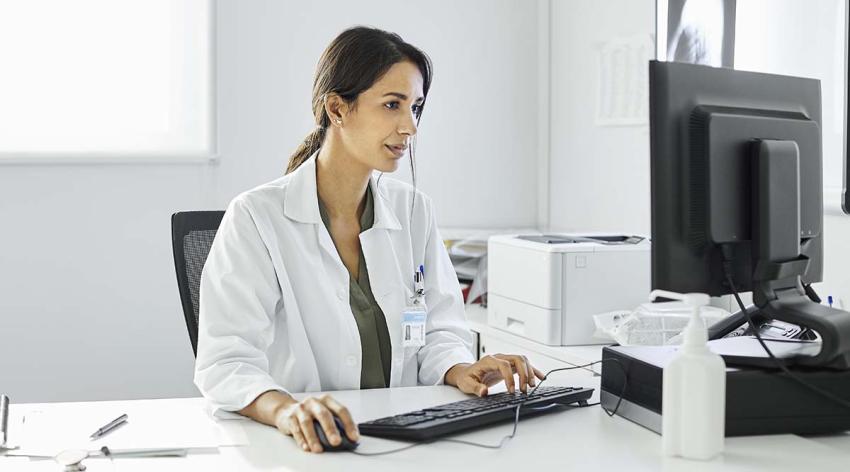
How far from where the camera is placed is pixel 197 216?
7.11 feet

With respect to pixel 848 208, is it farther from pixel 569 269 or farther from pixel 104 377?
pixel 104 377

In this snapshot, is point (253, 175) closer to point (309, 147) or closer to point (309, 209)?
point (309, 147)

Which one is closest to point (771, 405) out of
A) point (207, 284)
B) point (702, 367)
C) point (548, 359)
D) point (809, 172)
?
point (702, 367)

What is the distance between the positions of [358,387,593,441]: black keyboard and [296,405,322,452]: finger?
93mm

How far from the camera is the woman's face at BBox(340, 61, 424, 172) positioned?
6.44 ft

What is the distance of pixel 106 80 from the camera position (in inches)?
131

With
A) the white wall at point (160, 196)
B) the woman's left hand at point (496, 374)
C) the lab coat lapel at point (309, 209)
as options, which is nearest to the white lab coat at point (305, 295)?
the lab coat lapel at point (309, 209)

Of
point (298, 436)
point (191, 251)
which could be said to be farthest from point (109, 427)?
point (191, 251)

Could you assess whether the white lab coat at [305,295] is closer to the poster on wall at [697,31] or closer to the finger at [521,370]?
the finger at [521,370]

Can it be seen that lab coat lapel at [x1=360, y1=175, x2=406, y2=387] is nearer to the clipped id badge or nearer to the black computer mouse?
the clipped id badge

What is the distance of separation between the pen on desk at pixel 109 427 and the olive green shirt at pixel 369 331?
54 centimetres

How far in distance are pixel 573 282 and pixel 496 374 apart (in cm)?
92

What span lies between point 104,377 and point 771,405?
99.1 inches

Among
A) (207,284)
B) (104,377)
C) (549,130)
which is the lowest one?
(104,377)
